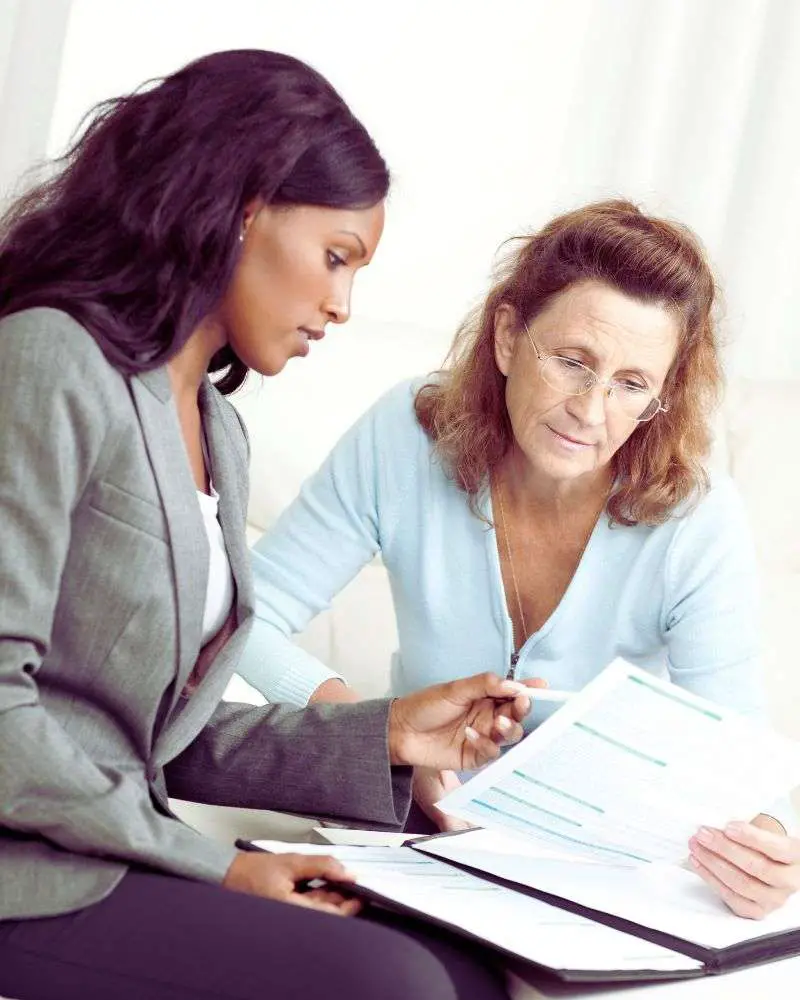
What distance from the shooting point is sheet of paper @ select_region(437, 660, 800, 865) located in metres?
1.12

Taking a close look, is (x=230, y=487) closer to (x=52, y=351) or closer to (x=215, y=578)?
(x=215, y=578)

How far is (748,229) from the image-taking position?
300 cm

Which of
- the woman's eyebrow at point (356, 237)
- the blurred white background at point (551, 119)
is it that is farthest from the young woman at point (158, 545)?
the blurred white background at point (551, 119)

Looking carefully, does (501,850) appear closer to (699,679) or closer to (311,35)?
(699,679)

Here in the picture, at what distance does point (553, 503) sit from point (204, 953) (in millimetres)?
961

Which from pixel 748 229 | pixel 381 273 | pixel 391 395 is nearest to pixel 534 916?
pixel 391 395

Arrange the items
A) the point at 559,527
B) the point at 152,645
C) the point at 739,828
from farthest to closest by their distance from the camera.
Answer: the point at 559,527 → the point at 739,828 → the point at 152,645

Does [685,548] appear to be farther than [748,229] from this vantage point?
No

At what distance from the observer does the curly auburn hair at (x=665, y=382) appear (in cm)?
172

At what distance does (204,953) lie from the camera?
1005 millimetres

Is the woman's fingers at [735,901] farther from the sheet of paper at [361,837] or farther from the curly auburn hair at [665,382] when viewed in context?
the curly auburn hair at [665,382]

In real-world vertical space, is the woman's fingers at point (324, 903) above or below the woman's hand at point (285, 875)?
below

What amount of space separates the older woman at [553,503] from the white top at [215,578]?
0.42 metres

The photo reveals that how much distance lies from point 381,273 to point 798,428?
2.96 feet
